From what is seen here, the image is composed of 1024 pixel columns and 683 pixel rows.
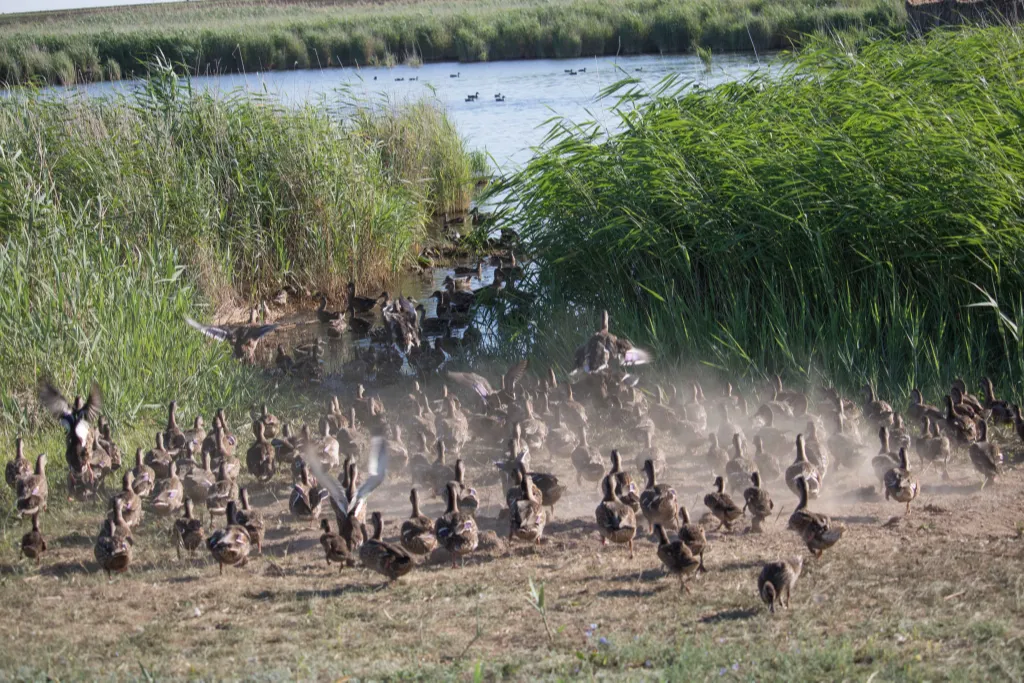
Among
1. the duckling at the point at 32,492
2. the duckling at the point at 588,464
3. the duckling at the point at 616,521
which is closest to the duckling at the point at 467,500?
the duckling at the point at 588,464

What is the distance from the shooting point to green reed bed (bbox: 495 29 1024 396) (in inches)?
330

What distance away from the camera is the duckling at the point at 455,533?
572cm

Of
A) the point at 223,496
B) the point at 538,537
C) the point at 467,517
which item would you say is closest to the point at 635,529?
the point at 538,537

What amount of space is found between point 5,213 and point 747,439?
24.1ft

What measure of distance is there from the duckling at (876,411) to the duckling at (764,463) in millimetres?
900

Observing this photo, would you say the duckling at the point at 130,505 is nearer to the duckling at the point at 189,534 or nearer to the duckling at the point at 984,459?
the duckling at the point at 189,534

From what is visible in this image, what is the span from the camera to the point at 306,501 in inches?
259

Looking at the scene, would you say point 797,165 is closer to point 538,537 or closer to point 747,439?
point 747,439

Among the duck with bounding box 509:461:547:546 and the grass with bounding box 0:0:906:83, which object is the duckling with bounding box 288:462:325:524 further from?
the grass with bounding box 0:0:906:83

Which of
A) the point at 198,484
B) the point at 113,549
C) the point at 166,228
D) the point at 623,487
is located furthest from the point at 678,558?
the point at 166,228

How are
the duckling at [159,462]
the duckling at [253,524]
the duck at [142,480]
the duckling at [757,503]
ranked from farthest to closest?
the duckling at [159,462] → the duck at [142,480] → the duckling at [253,524] → the duckling at [757,503]

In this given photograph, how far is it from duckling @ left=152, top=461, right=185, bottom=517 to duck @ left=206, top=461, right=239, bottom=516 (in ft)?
0.59

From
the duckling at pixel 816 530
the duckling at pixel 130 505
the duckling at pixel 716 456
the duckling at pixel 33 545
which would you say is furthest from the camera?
the duckling at pixel 716 456

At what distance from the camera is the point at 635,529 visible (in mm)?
5863
